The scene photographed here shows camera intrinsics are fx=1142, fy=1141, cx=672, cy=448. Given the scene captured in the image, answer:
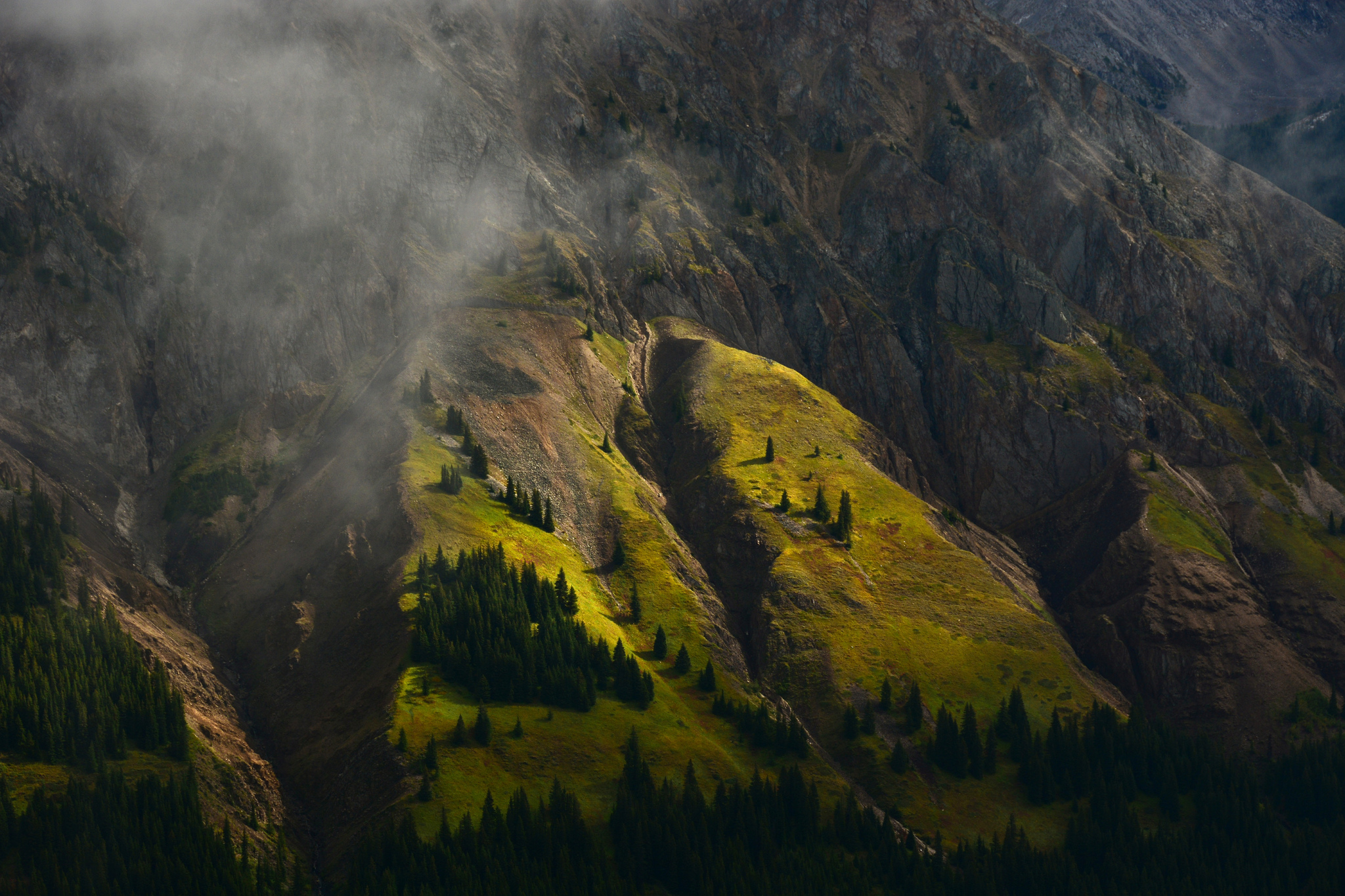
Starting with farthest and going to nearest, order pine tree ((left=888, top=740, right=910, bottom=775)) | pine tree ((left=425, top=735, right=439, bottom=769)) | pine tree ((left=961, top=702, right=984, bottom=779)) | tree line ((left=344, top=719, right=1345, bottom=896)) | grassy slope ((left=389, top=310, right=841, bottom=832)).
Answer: pine tree ((left=961, top=702, right=984, bottom=779)) → pine tree ((left=888, top=740, right=910, bottom=775)) → grassy slope ((left=389, top=310, right=841, bottom=832)) → pine tree ((left=425, top=735, right=439, bottom=769)) → tree line ((left=344, top=719, right=1345, bottom=896))

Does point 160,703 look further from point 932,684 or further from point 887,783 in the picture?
point 932,684

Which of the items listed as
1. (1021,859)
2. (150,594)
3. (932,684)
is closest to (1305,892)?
(1021,859)

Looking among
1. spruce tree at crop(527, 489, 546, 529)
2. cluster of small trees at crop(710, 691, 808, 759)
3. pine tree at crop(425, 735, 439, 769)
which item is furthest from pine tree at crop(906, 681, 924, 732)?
pine tree at crop(425, 735, 439, 769)

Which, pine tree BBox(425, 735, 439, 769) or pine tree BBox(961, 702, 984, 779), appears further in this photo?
pine tree BBox(961, 702, 984, 779)

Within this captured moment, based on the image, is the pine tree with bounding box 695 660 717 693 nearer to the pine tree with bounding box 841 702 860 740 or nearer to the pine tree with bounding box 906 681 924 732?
the pine tree with bounding box 841 702 860 740

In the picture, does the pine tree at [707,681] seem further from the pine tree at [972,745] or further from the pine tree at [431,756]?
the pine tree at [431,756]

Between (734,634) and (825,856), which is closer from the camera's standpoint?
(825,856)

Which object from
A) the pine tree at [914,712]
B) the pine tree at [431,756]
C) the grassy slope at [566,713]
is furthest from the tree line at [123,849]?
the pine tree at [914,712]
